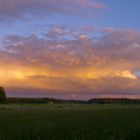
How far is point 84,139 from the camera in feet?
56.6

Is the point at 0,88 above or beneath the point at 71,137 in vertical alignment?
above

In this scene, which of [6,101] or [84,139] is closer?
[84,139]

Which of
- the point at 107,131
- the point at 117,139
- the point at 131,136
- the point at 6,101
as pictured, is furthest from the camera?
the point at 6,101

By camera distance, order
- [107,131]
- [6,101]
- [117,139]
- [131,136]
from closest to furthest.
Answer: [117,139] < [131,136] < [107,131] < [6,101]

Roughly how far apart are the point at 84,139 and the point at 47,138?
159 cm

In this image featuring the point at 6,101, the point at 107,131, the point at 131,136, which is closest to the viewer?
the point at 131,136

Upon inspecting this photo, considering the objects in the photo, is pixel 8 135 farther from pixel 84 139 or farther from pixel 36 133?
pixel 84 139

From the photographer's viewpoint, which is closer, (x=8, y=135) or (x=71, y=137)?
(x=71, y=137)

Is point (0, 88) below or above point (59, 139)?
above

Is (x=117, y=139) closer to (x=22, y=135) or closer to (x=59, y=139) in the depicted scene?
(x=59, y=139)

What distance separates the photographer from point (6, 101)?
152125 mm

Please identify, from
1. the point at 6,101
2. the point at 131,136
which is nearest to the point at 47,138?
the point at 131,136

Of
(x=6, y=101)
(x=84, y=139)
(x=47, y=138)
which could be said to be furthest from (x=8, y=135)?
(x=6, y=101)

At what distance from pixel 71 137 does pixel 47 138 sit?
2.92 ft
